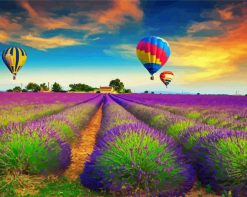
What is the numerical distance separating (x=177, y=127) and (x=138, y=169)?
3.74 meters

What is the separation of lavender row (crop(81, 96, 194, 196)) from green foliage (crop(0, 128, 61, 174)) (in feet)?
2.70

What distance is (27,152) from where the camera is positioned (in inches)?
197

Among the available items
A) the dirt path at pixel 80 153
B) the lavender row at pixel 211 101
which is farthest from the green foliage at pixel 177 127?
the lavender row at pixel 211 101

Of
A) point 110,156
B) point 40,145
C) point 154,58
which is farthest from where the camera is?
point 154,58

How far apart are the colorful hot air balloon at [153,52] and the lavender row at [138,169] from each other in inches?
825

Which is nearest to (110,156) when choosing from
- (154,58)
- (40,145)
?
(40,145)

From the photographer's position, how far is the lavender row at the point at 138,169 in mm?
4195

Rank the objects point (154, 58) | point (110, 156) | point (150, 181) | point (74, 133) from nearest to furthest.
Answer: point (150, 181) → point (110, 156) → point (74, 133) → point (154, 58)

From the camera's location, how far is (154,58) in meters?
25.3

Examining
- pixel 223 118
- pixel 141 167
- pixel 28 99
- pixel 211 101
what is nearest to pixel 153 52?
pixel 211 101

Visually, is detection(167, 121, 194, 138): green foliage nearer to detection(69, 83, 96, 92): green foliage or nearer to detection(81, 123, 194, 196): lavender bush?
detection(81, 123, 194, 196): lavender bush

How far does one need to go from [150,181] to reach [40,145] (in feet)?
6.74

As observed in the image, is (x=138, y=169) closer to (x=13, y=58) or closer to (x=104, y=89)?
(x=13, y=58)

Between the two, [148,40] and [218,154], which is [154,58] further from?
[218,154]
